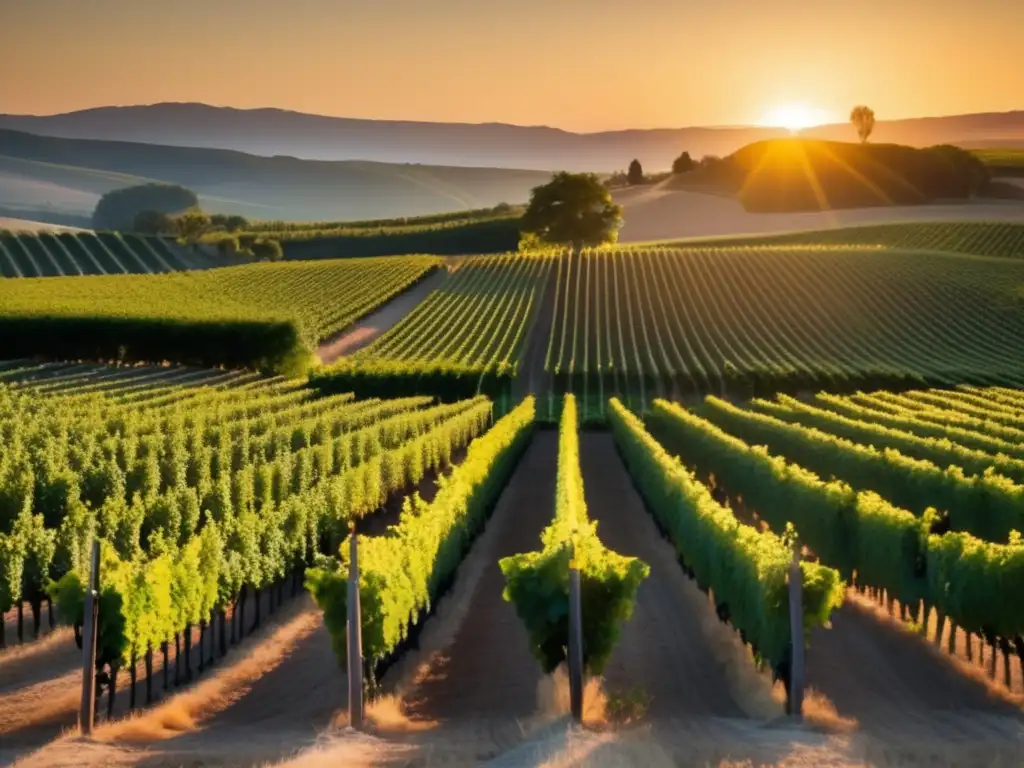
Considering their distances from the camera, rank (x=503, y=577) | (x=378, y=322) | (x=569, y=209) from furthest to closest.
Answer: (x=569, y=209) < (x=378, y=322) < (x=503, y=577)

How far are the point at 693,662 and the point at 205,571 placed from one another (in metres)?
8.06

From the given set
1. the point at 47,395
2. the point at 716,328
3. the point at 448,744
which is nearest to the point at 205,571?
the point at 448,744

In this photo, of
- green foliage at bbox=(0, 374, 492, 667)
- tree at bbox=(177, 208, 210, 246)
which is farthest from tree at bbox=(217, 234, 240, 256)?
green foliage at bbox=(0, 374, 492, 667)

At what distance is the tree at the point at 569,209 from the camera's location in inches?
4626

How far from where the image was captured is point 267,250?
12206 centimetres

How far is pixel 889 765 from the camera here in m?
12.6

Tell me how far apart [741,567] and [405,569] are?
5.23 m

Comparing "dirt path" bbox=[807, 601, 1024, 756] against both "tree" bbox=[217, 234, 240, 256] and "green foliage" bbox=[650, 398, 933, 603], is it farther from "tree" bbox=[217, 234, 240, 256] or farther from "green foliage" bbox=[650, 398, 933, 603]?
"tree" bbox=[217, 234, 240, 256]

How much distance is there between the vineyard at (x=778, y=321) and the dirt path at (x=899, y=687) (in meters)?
45.6

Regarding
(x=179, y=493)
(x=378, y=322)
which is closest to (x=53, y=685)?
(x=179, y=493)

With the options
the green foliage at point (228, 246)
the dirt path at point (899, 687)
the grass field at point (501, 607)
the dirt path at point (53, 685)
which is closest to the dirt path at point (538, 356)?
the grass field at point (501, 607)

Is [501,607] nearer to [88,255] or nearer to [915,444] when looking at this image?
[915,444]

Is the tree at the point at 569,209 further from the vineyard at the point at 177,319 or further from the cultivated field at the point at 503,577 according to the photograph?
the cultivated field at the point at 503,577

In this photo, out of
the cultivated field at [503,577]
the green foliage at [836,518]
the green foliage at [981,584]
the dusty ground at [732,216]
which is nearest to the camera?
the cultivated field at [503,577]
